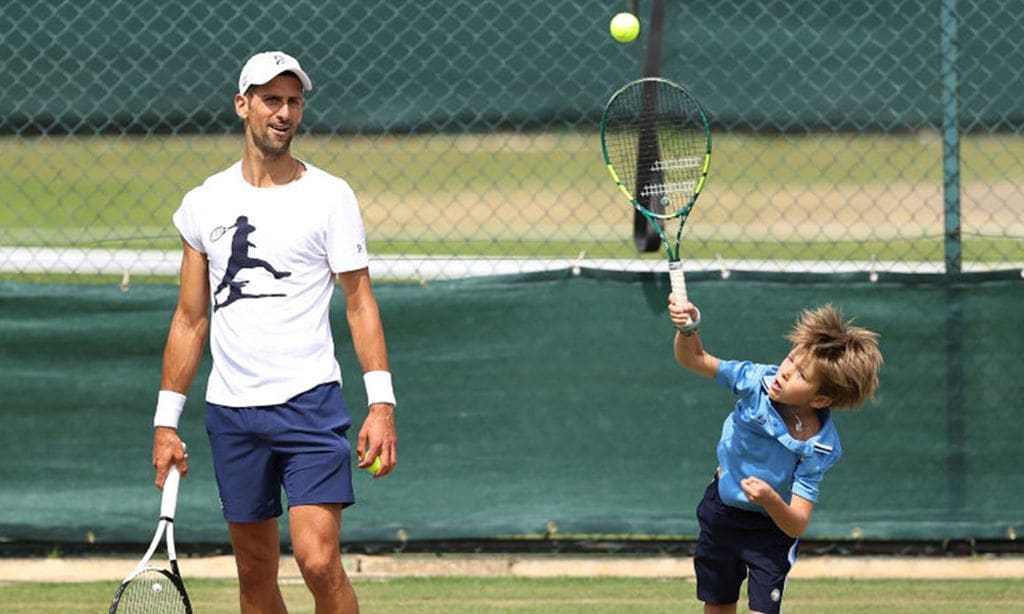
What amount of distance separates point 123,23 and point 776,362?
2641 millimetres

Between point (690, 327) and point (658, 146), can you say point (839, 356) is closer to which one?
point (690, 327)

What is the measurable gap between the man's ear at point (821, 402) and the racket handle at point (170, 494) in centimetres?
162

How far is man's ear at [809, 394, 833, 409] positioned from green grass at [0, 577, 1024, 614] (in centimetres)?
148

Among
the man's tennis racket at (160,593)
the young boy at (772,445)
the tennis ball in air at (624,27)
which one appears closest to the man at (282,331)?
the man's tennis racket at (160,593)

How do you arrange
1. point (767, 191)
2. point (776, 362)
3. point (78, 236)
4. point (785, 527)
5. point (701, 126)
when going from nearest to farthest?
1. point (785, 527)
2. point (701, 126)
3. point (776, 362)
4. point (78, 236)
5. point (767, 191)

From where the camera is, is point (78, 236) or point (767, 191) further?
point (767, 191)

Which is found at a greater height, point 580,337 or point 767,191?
point 767,191

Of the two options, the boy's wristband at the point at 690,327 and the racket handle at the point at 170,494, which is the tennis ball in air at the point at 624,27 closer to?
the boy's wristband at the point at 690,327

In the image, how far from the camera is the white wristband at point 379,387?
431 centimetres

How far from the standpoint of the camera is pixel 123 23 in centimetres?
613

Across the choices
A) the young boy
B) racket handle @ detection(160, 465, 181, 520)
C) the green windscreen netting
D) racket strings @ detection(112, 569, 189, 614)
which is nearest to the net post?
the green windscreen netting

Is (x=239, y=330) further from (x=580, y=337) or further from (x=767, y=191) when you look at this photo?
(x=767, y=191)

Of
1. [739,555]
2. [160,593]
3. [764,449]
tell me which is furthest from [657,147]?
[160,593]

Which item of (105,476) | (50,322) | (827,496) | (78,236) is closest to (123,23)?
(50,322)
